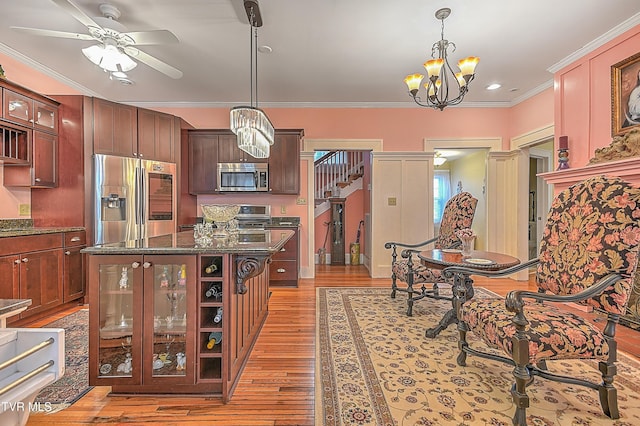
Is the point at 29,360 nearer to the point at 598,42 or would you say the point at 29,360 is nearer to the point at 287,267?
the point at 287,267

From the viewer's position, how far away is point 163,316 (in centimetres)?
173

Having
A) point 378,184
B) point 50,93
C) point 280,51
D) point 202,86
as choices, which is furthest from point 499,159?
point 50,93

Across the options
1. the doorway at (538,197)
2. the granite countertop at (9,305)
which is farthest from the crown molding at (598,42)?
the granite countertop at (9,305)

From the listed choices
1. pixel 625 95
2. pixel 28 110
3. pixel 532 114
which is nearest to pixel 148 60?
pixel 28 110

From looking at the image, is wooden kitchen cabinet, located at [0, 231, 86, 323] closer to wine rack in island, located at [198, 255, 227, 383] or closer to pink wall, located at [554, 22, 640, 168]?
wine rack in island, located at [198, 255, 227, 383]

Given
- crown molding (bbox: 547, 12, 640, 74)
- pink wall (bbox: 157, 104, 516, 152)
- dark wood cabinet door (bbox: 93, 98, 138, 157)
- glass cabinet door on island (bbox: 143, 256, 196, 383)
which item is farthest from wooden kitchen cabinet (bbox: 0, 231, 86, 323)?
crown molding (bbox: 547, 12, 640, 74)

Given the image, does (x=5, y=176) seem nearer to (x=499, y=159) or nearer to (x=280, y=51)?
(x=280, y=51)

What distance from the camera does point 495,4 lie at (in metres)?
2.42

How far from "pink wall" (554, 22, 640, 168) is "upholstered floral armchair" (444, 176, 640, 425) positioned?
1730mm

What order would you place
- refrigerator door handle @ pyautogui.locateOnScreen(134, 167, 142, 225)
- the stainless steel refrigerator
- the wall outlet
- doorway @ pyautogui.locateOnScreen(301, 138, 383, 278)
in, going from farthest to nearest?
1. doorway @ pyautogui.locateOnScreen(301, 138, 383, 278)
2. refrigerator door handle @ pyautogui.locateOnScreen(134, 167, 142, 225)
3. the stainless steel refrigerator
4. the wall outlet

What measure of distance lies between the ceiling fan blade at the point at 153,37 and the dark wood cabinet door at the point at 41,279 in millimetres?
2233

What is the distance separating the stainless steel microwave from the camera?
4426 millimetres

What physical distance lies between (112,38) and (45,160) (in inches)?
73.8

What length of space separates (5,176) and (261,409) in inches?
146
